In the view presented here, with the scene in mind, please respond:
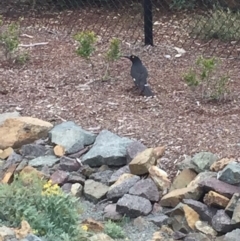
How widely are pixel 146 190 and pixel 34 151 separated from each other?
0.97 m

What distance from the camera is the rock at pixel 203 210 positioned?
4.15m

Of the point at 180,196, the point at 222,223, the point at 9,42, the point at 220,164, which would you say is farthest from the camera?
the point at 9,42

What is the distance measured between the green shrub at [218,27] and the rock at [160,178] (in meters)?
3.19

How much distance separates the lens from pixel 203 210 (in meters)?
4.15

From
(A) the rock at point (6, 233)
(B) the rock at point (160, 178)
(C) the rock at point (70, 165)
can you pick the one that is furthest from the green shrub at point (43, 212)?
(C) the rock at point (70, 165)

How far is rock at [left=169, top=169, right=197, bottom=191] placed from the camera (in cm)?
440

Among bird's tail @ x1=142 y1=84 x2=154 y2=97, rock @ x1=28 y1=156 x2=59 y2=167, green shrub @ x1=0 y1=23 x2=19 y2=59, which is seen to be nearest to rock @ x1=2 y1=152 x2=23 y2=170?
rock @ x1=28 y1=156 x2=59 y2=167

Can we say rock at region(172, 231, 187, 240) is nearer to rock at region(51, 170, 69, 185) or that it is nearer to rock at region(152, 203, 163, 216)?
rock at region(152, 203, 163, 216)

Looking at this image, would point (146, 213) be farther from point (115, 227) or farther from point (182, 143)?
point (182, 143)

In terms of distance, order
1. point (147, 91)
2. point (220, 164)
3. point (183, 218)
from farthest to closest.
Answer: point (147, 91) < point (220, 164) < point (183, 218)

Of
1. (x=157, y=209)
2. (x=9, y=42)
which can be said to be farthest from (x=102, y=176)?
(x=9, y=42)

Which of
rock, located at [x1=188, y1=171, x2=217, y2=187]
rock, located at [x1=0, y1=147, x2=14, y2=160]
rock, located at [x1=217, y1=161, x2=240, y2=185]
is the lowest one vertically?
rock, located at [x1=0, y1=147, x2=14, y2=160]

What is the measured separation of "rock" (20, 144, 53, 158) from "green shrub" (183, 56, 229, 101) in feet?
Answer: 3.77

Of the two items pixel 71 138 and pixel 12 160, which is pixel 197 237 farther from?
pixel 12 160
